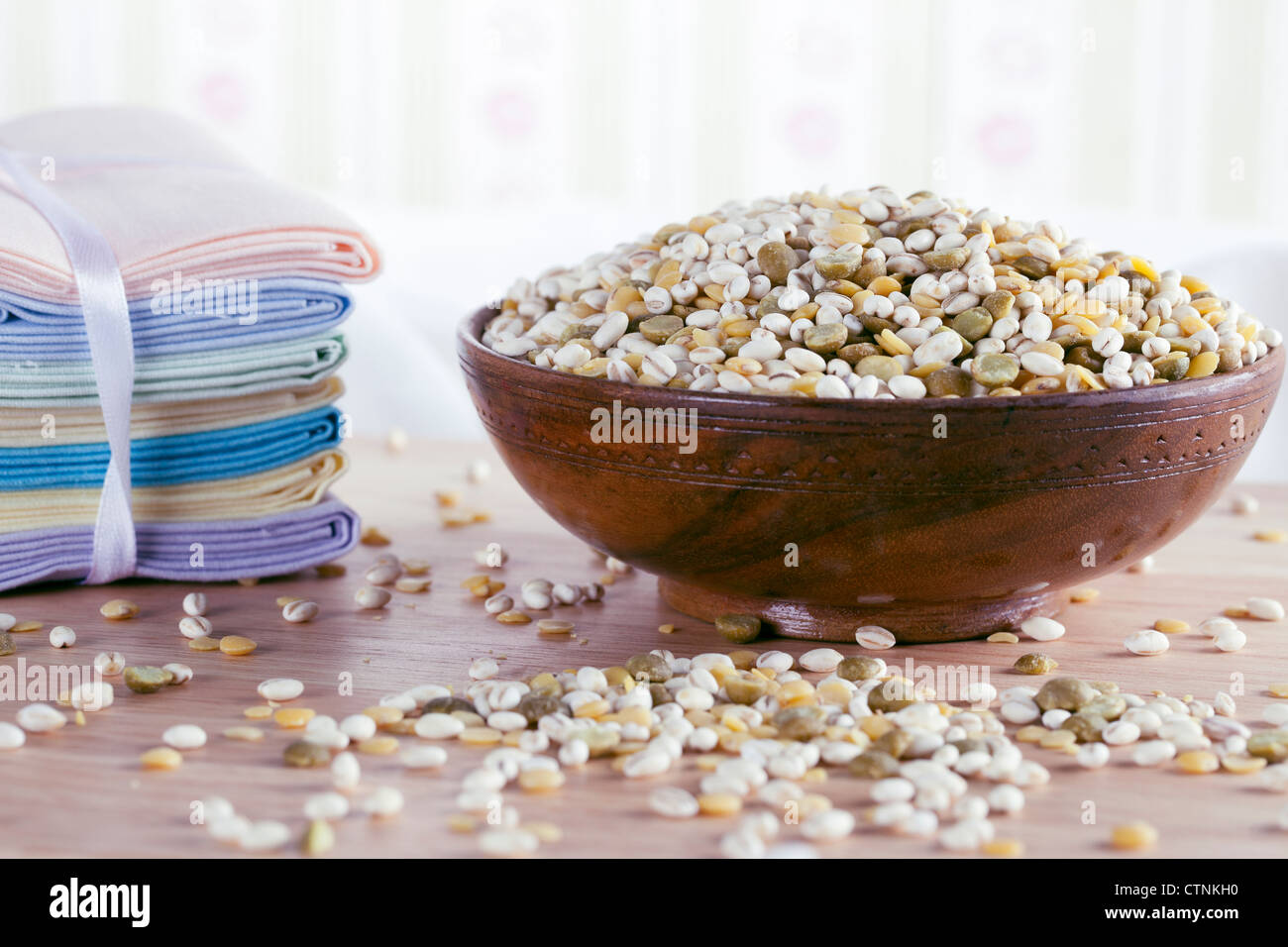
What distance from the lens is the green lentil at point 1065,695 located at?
806mm

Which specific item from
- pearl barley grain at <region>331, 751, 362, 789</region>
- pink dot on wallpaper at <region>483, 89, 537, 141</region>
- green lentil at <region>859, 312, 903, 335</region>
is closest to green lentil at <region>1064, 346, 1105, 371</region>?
green lentil at <region>859, 312, 903, 335</region>

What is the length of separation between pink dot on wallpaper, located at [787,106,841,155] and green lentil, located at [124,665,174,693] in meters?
1.94

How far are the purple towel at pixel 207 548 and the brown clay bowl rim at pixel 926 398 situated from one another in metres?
0.31

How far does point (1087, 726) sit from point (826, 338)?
26 centimetres

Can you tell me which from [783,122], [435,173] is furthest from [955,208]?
[435,173]

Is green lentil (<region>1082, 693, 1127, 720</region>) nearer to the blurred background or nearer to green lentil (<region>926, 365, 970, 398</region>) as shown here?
green lentil (<region>926, 365, 970, 398</region>)

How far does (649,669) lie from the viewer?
2.81 feet

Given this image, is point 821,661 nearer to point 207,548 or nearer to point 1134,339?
point 1134,339

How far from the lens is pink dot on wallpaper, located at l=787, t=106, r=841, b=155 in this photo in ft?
8.39

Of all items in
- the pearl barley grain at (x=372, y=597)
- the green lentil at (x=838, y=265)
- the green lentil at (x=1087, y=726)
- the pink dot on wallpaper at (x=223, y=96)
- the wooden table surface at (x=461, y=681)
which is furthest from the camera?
the pink dot on wallpaper at (x=223, y=96)

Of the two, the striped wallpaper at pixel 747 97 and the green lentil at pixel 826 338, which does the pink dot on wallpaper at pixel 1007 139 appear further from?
the green lentil at pixel 826 338

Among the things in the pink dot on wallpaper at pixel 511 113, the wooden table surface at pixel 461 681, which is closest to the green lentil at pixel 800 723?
the wooden table surface at pixel 461 681

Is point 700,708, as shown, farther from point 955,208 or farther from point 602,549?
point 955,208
